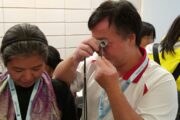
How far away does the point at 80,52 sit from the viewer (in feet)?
3.95

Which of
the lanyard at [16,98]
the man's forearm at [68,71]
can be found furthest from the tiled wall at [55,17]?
the lanyard at [16,98]

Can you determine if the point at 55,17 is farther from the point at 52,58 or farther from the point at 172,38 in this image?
the point at 172,38

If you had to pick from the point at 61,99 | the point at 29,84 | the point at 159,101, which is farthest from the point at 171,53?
the point at 29,84

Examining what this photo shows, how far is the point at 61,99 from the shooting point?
1.18 meters

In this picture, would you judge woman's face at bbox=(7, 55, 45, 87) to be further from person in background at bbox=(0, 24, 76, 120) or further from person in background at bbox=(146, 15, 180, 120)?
person in background at bbox=(146, 15, 180, 120)

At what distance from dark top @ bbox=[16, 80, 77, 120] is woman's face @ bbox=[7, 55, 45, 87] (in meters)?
0.06

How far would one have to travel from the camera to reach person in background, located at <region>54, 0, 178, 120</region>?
108 cm

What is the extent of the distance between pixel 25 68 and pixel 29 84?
0.35 feet

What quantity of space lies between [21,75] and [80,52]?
0.90ft

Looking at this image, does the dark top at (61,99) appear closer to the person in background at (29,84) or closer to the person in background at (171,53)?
the person in background at (29,84)

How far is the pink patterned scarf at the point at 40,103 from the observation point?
110cm

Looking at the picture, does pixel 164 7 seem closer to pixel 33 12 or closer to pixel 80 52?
pixel 33 12

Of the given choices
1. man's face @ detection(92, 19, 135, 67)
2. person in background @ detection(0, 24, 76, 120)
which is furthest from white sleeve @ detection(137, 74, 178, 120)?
person in background @ detection(0, 24, 76, 120)

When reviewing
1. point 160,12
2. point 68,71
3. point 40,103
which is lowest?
point 40,103
